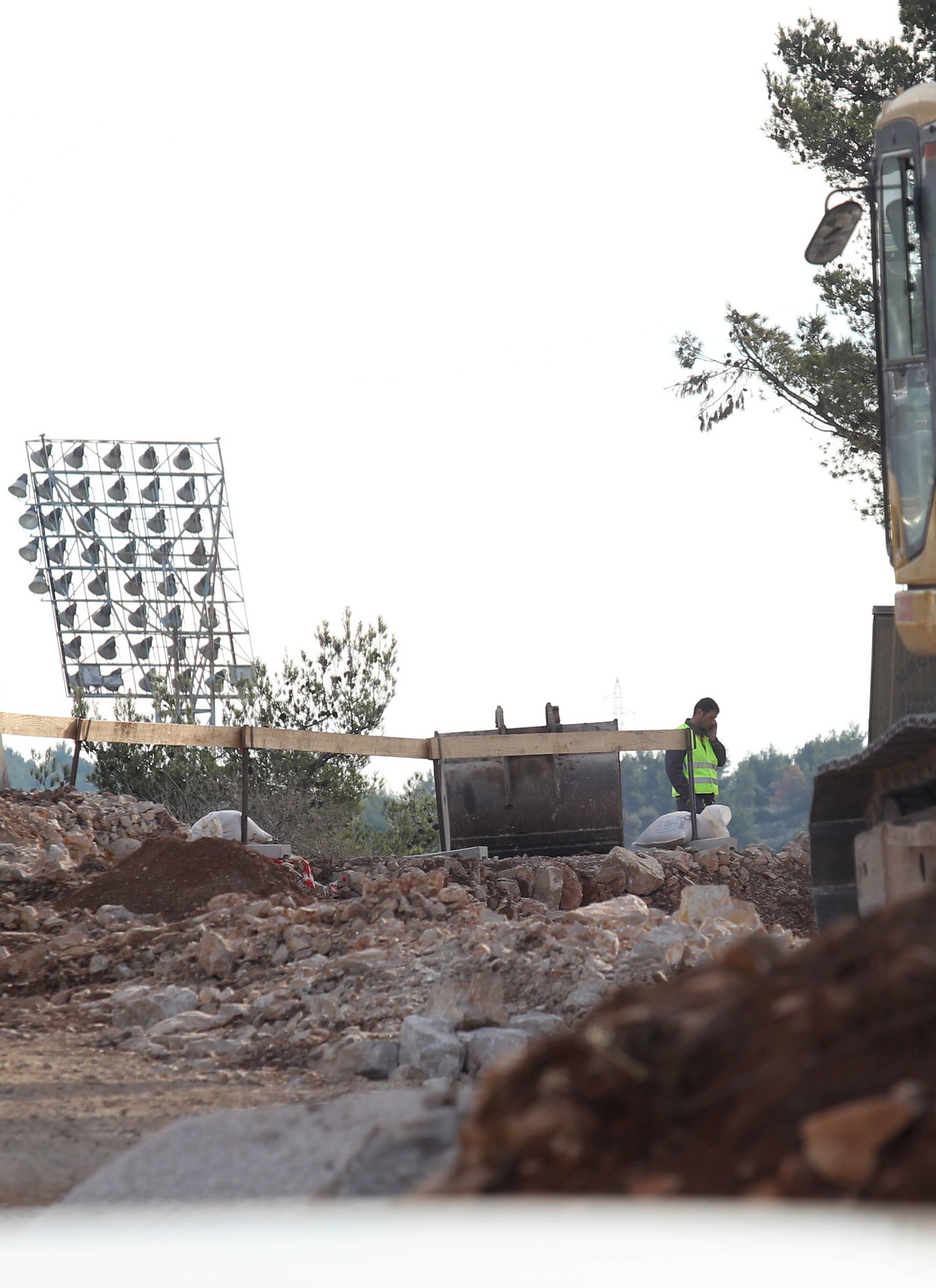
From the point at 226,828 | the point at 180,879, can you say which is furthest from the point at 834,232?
the point at 226,828

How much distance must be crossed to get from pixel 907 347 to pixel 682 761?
8.43m

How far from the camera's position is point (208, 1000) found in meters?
7.91

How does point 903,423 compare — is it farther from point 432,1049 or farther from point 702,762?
point 702,762

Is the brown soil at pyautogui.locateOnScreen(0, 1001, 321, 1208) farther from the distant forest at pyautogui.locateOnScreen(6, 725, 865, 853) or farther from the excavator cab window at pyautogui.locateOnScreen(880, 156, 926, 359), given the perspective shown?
the distant forest at pyautogui.locateOnScreen(6, 725, 865, 853)

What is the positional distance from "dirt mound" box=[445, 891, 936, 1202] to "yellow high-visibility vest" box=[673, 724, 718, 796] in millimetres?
11751

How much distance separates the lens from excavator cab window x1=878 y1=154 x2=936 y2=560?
19.4ft

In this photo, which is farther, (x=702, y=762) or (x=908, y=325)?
(x=702, y=762)

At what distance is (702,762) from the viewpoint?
1377 centimetres

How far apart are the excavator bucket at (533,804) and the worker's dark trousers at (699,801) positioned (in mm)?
881

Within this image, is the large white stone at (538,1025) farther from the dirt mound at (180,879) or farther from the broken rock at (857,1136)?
the dirt mound at (180,879)

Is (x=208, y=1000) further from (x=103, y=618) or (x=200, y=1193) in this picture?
(x=103, y=618)

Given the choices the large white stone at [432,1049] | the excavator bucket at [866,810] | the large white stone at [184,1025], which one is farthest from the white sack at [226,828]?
the excavator bucket at [866,810]

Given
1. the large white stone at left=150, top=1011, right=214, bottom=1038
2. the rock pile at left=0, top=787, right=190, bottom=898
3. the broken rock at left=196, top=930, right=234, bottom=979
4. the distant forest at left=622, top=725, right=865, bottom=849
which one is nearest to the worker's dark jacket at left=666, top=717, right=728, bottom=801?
the rock pile at left=0, top=787, right=190, bottom=898

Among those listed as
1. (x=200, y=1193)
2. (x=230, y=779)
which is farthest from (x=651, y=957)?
(x=230, y=779)
